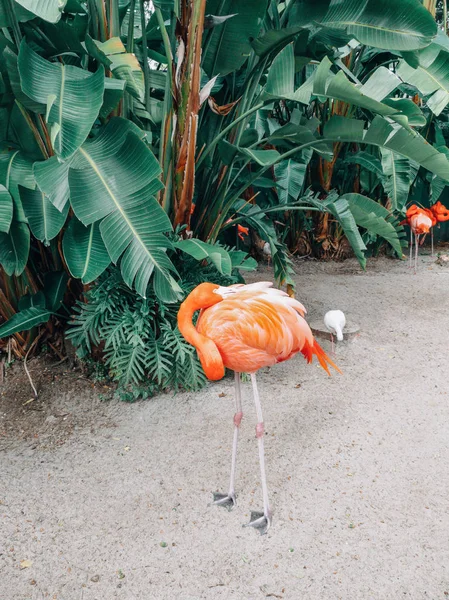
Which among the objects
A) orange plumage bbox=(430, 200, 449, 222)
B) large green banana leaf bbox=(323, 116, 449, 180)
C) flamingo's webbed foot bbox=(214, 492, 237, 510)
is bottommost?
orange plumage bbox=(430, 200, 449, 222)

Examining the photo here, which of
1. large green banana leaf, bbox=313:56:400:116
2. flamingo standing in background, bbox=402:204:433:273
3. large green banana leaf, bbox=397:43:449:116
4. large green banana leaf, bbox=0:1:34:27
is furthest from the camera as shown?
flamingo standing in background, bbox=402:204:433:273

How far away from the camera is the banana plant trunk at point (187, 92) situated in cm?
277

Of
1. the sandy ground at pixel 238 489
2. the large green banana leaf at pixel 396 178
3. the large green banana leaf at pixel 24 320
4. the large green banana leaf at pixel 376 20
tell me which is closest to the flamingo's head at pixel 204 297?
the sandy ground at pixel 238 489

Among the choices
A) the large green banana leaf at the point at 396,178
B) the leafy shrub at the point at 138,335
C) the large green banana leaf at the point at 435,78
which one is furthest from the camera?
the large green banana leaf at the point at 396,178

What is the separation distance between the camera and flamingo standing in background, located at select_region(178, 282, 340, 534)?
2043 millimetres

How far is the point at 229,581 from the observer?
1927 millimetres

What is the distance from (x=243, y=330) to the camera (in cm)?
204

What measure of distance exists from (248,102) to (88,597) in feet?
10.2

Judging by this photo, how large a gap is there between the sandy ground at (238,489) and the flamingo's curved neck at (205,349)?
→ 0.75m

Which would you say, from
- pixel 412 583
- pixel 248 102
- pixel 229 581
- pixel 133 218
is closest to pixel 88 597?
pixel 229 581

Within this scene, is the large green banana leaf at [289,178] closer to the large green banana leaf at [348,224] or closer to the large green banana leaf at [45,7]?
the large green banana leaf at [348,224]

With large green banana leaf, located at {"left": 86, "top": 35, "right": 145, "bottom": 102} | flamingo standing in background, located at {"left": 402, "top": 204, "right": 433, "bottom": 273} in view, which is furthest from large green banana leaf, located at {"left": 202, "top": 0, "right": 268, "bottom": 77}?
flamingo standing in background, located at {"left": 402, "top": 204, "right": 433, "bottom": 273}

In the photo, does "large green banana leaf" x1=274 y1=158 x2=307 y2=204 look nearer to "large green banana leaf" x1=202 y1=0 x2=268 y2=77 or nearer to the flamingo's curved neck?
"large green banana leaf" x1=202 y1=0 x2=268 y2=77

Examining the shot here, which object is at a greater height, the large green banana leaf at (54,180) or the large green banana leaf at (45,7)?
the large green banana leaf at (45,7)
